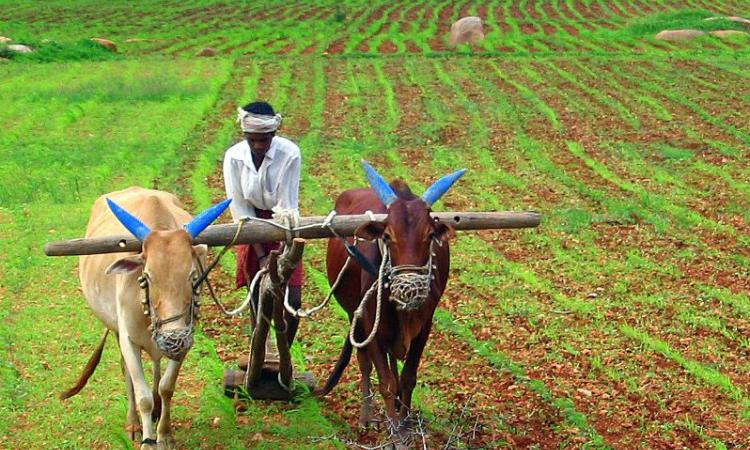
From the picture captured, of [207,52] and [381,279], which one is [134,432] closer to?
[381,279]

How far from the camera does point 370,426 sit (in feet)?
23.4

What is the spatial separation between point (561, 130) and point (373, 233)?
12651 mm

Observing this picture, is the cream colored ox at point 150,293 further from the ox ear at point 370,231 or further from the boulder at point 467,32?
the boulder at point 467,32

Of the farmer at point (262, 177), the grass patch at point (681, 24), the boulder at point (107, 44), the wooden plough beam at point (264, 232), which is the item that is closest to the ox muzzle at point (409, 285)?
the wooden plough beam at point (264, 232)

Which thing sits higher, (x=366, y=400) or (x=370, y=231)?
(x=370, y=231)

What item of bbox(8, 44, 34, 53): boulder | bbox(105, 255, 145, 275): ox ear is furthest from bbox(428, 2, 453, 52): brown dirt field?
bbox(105, 255, 145, 275): ox ear

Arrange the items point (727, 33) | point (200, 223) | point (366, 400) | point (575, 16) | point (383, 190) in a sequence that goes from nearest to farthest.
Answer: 1. point (200, 223)
2. point (383, 190)
3. point (366, 400)
4. point (727, 33)
5. point (575, 16)

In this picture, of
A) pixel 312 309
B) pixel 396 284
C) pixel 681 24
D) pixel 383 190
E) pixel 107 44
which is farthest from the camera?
pixel 681 24

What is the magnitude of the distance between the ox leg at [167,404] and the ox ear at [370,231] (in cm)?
140

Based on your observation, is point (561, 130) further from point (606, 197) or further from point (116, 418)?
point (116, 418)

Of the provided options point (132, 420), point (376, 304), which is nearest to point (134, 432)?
point (132, 420)

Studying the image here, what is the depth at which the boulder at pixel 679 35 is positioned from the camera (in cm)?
2926

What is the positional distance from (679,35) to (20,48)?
739 inches

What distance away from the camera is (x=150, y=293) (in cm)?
589
